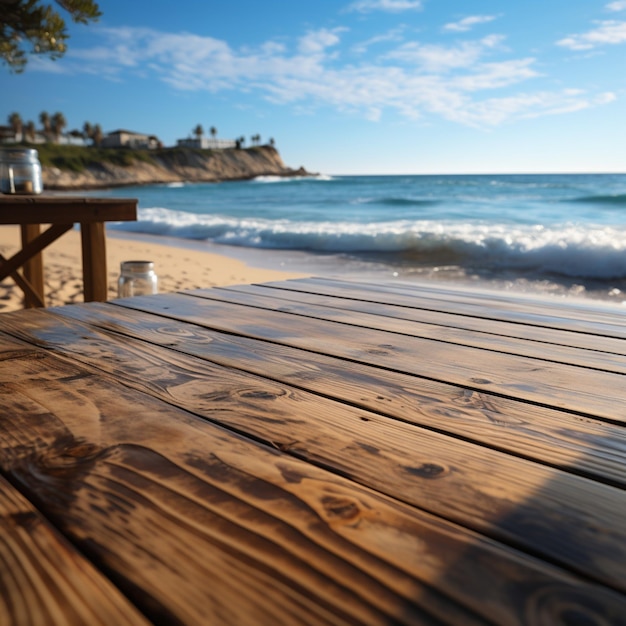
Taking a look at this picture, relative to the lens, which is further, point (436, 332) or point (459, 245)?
point (459, 245)

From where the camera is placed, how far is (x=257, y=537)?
0.57m

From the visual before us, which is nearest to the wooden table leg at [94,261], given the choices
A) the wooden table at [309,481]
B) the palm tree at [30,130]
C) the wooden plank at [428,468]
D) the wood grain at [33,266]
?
the wood grain at [33,266]

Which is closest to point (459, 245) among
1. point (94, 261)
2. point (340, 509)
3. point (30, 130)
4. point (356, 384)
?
point (94, 261)

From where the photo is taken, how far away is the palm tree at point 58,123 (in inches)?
2800

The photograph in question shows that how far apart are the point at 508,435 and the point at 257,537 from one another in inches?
17.2

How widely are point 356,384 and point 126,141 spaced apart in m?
82.3

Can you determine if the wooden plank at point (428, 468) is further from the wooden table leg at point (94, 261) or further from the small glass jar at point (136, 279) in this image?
the wooden table leg at point (94, 261)

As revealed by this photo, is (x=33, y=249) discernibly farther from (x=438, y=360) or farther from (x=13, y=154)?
(x=438, y=360)

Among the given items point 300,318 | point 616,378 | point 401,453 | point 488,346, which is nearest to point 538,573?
point 401,453

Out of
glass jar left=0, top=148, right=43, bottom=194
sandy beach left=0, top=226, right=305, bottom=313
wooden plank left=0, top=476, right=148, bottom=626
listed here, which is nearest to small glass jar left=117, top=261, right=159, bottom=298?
glass jar left=0, top=148, right=43, bottom=194

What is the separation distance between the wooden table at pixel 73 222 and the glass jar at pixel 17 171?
0.17m

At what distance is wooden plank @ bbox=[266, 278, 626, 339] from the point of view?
5.29 feet

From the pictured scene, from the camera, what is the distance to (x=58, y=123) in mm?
71375

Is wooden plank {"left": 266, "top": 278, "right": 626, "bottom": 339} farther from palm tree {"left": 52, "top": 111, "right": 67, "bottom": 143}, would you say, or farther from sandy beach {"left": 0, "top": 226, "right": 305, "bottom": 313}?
palm tree {"left": 52, "top": 111, "right": 67, "bottom": 143}
